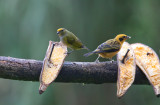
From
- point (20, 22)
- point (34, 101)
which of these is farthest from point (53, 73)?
point (20, 22)

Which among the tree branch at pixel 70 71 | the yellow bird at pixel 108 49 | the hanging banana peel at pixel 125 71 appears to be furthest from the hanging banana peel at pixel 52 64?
the hanging banana peel at pixel 125 71

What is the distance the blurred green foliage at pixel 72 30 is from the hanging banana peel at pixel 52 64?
3.41 m

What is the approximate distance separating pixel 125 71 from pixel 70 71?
22.9 inches

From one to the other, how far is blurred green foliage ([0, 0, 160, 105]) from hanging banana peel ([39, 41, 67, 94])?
341 centimetres

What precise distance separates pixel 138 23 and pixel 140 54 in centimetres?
506

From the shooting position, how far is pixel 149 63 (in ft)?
12.0

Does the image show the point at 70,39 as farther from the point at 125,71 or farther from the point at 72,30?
the point at 72,30

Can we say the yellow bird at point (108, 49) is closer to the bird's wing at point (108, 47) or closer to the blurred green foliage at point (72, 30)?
the bird's wing at point (108, 47)

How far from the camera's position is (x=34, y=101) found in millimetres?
7031

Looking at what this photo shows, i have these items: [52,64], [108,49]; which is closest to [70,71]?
[52,64]

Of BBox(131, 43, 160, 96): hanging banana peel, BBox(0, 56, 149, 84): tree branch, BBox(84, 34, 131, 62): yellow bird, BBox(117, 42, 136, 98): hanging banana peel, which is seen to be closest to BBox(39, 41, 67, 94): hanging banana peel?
BBox(0, 56, 149, 84): tree branch

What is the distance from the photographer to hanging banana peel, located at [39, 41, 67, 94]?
3040 millimetres

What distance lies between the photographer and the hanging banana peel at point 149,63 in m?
3.42

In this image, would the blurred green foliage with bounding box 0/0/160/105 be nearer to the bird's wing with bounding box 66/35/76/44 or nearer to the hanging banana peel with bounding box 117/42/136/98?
the bird's wing with bounding box 66/35/76/44
